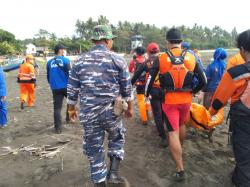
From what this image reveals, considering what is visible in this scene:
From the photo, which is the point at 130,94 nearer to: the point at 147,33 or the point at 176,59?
the point at 176,59

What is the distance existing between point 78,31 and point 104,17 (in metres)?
11.0

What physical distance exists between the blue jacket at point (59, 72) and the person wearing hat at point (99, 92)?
2.94 meters

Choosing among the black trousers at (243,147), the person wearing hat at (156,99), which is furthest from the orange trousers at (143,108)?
the black trousers at (243,147)

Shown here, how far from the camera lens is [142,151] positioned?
573 centimetres

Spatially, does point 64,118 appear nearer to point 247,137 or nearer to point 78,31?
point 247,137

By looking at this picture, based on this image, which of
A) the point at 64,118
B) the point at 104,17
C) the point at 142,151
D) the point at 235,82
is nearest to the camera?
the point at 235,82

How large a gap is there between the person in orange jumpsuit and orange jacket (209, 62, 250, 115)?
808cm

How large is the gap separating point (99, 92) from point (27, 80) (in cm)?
728

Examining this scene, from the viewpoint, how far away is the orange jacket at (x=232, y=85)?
341 centimetres

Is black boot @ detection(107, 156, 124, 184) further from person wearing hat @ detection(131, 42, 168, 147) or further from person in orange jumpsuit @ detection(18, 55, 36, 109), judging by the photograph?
person in orange jumpsuit @ detection(18, 55, 36, 109)

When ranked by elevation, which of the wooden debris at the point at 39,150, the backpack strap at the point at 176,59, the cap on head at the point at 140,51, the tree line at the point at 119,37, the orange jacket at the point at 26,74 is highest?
the tree line at the point at 119,37

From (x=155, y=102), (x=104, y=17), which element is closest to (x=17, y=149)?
(x=155, y=102)

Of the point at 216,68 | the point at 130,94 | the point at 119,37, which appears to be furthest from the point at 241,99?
the point at 119,37

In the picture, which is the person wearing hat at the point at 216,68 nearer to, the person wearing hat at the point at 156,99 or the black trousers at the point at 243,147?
the person wearing hat at the point at 156,99
